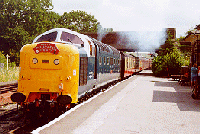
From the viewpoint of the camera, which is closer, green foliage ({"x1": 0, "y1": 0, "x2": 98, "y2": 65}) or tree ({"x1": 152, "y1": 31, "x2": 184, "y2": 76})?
tree ({"x1": 152, "y1": 31, "x2": 184, "y2": 76})

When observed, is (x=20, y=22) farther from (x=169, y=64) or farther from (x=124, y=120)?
(x=124, y=120)

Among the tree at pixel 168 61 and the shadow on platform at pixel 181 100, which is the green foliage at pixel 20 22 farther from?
the shadow on platform at pixel 181 100

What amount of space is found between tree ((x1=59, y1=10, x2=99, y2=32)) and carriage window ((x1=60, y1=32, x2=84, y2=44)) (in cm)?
7109

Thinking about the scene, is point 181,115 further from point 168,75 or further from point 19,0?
point 19,0

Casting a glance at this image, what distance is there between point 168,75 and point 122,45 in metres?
17.1

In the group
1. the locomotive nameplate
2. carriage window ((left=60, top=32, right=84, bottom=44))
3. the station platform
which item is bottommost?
the station platform

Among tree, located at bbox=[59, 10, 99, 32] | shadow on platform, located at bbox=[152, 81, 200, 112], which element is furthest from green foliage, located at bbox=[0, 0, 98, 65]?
shadow on platform, located at bbox=[152, 81, 200, 112]

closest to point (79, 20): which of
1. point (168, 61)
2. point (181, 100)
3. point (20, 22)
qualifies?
point (20, 22)

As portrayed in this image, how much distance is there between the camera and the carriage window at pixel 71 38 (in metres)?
10.2

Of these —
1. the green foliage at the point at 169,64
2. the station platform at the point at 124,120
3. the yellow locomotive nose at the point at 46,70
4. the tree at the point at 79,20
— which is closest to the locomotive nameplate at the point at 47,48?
the yellow locomotive nose at the point at 46,70

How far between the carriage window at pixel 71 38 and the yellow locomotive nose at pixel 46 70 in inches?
53.7

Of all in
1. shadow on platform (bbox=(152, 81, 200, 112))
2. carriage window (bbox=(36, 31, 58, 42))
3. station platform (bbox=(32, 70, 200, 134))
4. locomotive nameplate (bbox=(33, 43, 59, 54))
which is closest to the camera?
station platform (bbox=(32, 70, 200, 134))

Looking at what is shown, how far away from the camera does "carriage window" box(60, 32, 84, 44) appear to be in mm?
10211

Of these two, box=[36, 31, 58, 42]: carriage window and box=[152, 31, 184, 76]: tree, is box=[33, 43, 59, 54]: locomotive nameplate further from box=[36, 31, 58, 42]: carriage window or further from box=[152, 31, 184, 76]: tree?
→ box=[152, 31, 184, 76]: tree
